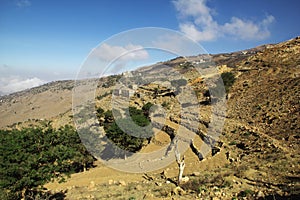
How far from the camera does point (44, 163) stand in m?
16.7

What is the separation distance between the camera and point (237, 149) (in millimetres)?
23594

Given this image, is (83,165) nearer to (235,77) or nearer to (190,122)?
(190,122)

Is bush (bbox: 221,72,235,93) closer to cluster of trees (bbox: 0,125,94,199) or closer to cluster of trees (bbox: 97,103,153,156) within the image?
cluster of trees (bbox: 97,103,153,156)

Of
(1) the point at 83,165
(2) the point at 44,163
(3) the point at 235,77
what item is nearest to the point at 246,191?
(2) the point at 44,163

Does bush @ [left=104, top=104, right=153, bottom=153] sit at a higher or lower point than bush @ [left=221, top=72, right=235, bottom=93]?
lower

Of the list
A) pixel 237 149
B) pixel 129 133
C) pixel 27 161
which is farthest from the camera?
pixel 129 133

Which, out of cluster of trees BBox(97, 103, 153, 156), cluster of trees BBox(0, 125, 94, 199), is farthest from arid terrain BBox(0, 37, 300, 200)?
cluster of trees BBox(0, 125, 94, 199)

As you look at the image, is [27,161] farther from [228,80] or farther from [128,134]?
[228,80]

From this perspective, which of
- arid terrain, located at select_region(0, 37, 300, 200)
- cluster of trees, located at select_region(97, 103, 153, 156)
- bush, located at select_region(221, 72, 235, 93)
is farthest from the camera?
bush, located at select_region(221, 72, 235, 93)

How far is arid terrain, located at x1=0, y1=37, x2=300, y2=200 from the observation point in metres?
14.6

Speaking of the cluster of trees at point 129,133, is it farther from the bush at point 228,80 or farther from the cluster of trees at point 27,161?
the bush at point 228,80

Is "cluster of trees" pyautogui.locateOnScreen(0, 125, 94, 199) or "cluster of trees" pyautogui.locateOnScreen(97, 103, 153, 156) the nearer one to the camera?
"cluster of trees" pyautogui.locateOnScreen(0, 125, 94, 199)

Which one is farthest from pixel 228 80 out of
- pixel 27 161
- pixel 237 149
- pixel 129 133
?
pixel 27 161

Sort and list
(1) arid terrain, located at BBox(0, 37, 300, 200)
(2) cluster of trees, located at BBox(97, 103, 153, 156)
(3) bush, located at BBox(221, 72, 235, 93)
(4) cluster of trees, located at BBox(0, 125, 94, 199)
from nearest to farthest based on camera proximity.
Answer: (1) arid terrain, located at BBox(0, 37, 300, 200) < (4) cluster of trees, located at BBox(0, 125, 94, 199) < (2) cluster of trees, located at BBox(97, 103, 153, 156) < (3) bush, located at BBox(221, 72, 235, 93)
